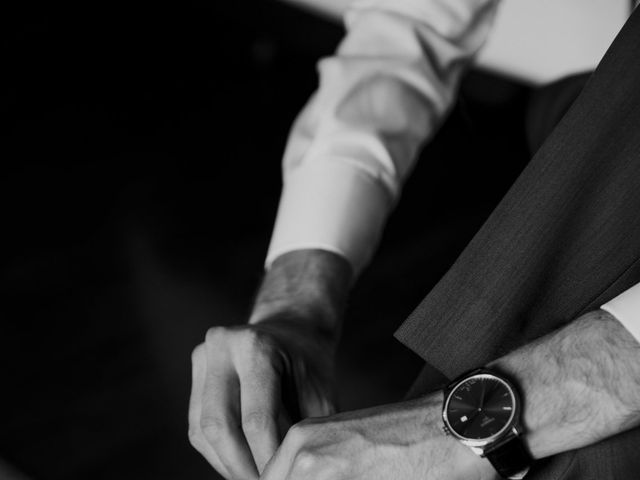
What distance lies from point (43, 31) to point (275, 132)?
955mm

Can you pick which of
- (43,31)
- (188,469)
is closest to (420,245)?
(188,469)

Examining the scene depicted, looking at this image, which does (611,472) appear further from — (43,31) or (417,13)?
(43,31)

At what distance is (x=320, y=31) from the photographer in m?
2.11

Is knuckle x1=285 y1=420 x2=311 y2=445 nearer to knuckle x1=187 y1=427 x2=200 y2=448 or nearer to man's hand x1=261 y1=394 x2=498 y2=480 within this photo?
man's hand x1=261 y1=394 x2=498 y2=480

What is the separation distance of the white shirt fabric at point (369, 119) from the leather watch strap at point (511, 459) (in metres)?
0.38

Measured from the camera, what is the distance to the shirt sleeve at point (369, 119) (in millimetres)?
957

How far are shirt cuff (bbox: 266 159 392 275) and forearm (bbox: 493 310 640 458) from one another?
356 mm

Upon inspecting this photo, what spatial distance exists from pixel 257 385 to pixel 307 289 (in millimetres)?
180

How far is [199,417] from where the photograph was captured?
0.76 m

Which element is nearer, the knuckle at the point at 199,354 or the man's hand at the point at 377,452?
the man's hand at the point at 377,452

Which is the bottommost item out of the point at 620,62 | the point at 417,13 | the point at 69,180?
the point at 69,180

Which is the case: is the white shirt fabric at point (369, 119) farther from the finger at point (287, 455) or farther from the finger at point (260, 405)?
the finger at point (287, 455)

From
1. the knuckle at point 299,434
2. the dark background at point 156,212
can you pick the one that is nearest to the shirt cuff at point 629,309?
the knuckle at point 299,434

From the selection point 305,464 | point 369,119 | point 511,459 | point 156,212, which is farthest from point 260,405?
point 156,212
